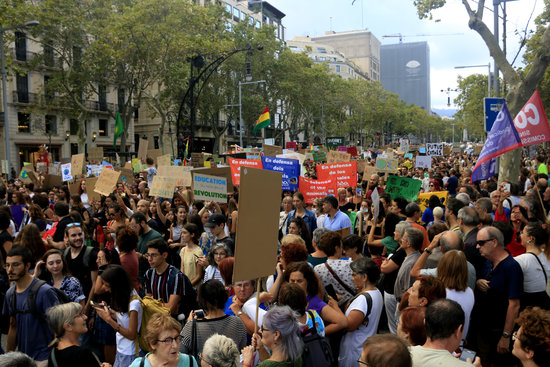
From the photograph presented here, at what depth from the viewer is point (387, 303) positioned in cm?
506

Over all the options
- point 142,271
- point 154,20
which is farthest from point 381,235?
point 154,20

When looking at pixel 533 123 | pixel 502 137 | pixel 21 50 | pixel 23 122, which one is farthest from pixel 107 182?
pixel 23 122

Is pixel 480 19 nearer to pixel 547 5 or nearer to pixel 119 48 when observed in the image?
pixel 547 5

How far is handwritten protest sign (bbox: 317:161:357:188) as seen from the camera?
30.9 ft

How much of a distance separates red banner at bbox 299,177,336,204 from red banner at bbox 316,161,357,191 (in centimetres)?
15

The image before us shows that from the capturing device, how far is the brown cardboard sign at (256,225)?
141 inches

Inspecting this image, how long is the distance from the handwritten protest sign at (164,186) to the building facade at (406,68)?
490 feet

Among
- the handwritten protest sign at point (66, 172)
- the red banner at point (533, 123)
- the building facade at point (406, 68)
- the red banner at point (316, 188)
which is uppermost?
the building facade at point (406, 68)

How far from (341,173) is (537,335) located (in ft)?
22.4

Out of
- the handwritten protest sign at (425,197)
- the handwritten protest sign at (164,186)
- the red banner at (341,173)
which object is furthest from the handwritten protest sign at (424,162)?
the handwritten protest sign at (164,186)

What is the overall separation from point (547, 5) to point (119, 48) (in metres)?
20.2

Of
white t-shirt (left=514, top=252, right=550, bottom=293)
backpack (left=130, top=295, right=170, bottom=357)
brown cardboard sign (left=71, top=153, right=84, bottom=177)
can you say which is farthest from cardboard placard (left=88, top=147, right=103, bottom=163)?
white t-shirt (left=514, top=252, right=550, bottom=293)

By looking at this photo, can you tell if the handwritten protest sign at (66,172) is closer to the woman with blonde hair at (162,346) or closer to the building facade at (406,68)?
the woman with blonde hair at (162,346)

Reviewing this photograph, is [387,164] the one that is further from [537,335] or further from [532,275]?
[537,335]
